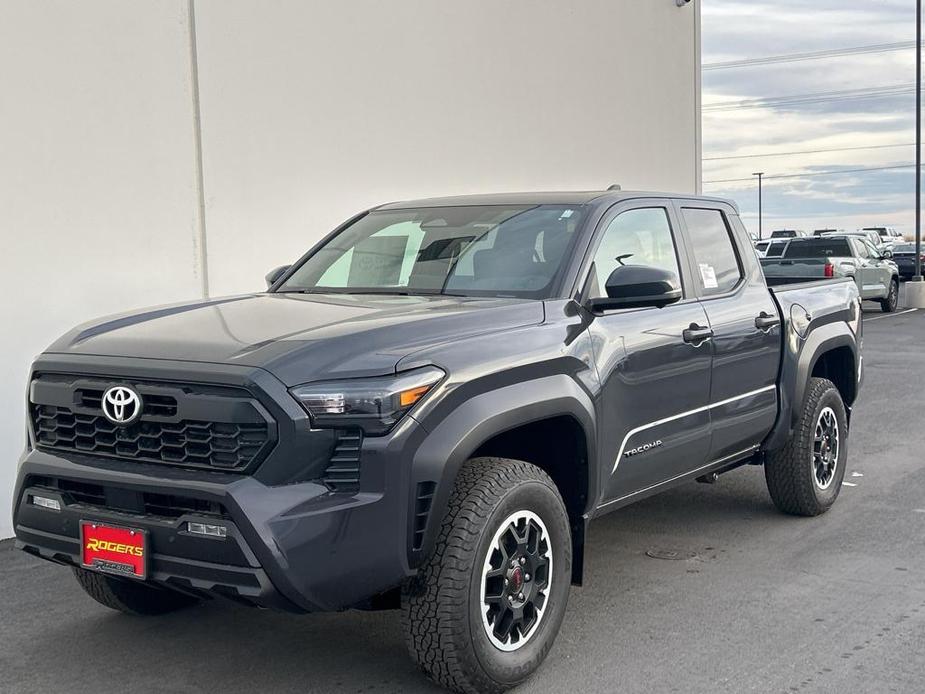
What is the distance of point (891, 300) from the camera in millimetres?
25594

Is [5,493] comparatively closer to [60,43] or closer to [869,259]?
[60,43]

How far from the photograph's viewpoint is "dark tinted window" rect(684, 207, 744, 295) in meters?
5.77

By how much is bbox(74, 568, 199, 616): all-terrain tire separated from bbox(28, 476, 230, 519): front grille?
91 cm

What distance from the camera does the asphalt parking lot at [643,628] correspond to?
4.32 metres

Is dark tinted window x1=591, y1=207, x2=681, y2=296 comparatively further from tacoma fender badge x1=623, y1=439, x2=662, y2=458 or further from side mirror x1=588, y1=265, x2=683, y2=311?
tacoma fender badge x1=623, y1=439, x2=662, y2=458

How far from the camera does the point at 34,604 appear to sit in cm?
542

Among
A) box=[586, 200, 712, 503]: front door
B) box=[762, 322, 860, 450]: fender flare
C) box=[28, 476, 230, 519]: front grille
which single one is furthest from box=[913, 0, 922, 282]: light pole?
box=[28, 476, 230, 519]: front grille

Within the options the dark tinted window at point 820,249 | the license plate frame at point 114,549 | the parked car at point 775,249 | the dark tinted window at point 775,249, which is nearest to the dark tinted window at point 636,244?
the license plate frame at point 114,549

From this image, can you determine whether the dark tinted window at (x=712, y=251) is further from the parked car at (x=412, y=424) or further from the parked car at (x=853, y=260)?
the parked car at (x=853, y=260)

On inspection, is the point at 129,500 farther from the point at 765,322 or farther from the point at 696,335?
the point at 765,322

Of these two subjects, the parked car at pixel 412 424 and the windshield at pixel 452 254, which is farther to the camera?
the windshield at pixel 452 254

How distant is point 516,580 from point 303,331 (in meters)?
1.20

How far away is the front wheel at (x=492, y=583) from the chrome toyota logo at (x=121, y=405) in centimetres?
112

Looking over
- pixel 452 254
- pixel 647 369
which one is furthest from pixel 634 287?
pixel 452 254
